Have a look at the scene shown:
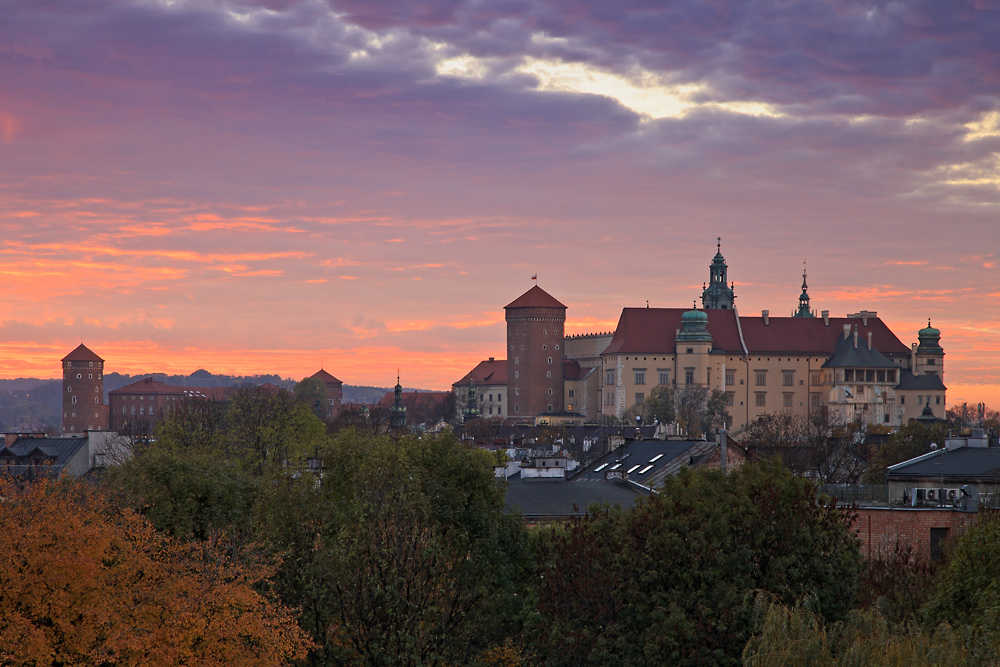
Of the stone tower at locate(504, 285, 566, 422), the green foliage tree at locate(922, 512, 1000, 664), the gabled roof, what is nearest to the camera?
the green foliage tree at locate(922, 512, 1000, 664)

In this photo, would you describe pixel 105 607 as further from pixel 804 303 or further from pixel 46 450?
pixel 804 303

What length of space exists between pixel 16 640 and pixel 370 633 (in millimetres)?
6673

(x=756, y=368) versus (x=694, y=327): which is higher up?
(x=694, y=327)

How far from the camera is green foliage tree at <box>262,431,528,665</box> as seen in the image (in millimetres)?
25688

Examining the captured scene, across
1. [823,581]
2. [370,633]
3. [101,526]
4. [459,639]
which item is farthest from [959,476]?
[101,526]

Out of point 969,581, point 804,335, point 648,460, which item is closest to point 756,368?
point 804,335

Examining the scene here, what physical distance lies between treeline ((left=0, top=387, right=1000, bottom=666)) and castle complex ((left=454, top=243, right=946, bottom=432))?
138275 mm

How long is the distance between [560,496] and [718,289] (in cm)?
14569

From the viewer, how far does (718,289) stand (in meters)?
188

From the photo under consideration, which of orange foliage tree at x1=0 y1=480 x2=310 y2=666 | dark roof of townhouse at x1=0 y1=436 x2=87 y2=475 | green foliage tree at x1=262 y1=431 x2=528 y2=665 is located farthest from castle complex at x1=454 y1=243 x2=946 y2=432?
orange foliage tree at x1=0 y1=480 x2=310 y2=666

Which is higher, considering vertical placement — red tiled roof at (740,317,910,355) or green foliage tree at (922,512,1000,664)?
red tiled roof at (740,317,910,355)

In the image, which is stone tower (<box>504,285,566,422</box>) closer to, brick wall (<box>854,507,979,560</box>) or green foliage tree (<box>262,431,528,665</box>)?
brick wall (<box>854,507,979,560</box>)

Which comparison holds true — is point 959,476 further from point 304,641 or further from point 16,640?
point 16,640

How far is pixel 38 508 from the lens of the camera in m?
23.7
